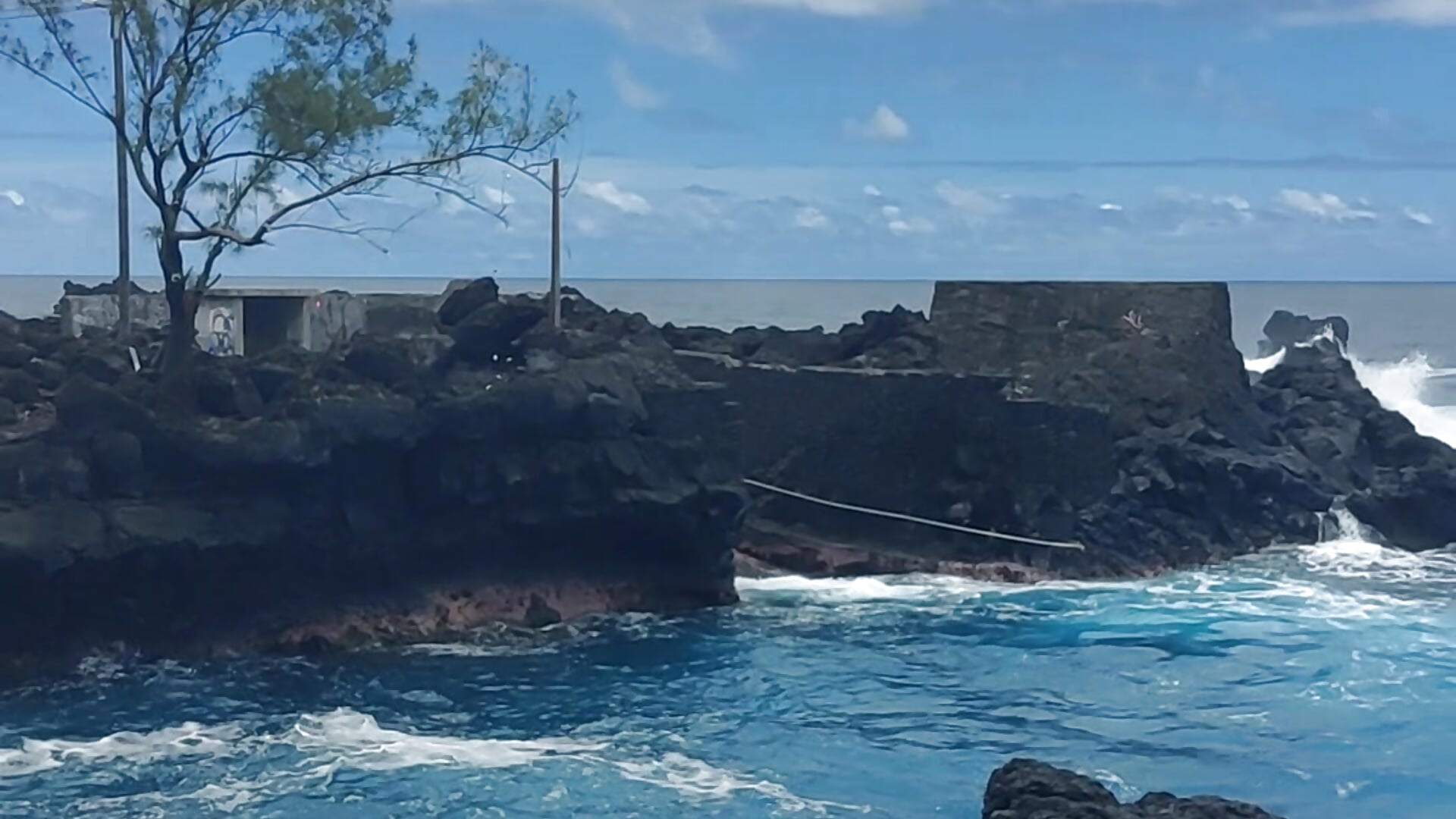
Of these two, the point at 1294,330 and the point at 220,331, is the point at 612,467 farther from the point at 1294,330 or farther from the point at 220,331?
the point at 1294,330

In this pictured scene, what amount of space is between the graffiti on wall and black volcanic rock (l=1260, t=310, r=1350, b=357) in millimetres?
40780

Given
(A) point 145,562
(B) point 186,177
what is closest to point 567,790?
(A) point 145,562

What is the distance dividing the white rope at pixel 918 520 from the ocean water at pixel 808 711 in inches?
32.7

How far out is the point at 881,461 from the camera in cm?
2828

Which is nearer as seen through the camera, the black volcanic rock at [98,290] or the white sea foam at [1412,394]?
the black volcanic rock at [98,290]

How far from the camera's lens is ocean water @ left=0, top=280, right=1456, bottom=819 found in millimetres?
16719

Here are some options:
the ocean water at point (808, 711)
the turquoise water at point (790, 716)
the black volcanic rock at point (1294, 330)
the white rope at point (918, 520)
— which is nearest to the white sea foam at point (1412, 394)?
the black volcanic rock at point (1294, 330)

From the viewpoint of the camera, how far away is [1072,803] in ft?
39.1

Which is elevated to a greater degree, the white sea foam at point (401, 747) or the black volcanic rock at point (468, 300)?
the black volcanic rock at point (468, 300)

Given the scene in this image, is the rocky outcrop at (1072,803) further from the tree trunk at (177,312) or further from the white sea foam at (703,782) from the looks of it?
the tree trunk at (177,312)

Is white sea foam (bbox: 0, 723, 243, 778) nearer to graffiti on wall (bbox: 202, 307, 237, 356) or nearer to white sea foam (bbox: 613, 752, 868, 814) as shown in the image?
white sea foam (bbox: 613, 752, 868, 814)

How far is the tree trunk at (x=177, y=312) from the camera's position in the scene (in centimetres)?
2283

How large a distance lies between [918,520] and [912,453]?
43.5 inches

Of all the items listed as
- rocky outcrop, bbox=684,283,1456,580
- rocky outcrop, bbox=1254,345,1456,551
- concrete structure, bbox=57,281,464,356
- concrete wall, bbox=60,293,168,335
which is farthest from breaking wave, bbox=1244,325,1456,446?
concrete wall, bbox=60,293,168,335
